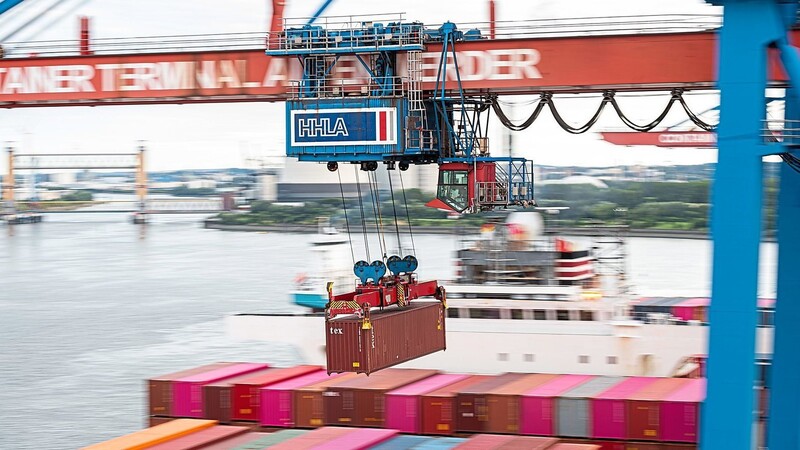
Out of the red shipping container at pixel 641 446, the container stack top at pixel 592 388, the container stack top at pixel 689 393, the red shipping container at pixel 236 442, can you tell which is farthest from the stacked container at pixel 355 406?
the container stack top at pixel 689 393

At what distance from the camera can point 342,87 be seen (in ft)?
59.7

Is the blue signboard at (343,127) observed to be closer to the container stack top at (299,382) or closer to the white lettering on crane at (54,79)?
the white lettering on crane at (54,79)

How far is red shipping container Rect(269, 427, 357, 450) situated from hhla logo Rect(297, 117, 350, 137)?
22.1 feet

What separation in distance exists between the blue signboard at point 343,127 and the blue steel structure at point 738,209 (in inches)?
222

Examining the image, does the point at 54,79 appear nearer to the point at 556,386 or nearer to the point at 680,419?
the point at 556,386

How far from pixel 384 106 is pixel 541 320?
17.2 m

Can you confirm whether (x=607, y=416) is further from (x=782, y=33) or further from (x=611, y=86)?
(x=782, y=33)

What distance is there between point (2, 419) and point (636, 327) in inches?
783

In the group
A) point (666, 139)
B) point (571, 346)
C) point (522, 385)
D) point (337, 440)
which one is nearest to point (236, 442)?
point (337, 440)

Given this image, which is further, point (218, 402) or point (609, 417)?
point (218, 402)

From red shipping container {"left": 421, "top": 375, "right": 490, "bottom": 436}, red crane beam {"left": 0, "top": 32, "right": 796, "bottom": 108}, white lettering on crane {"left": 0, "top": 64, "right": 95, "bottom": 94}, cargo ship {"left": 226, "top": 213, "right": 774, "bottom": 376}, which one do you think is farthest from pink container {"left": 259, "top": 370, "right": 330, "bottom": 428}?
white lettering on crane {"left": 0, "top": 64, "right": 95, "bottom": 94}

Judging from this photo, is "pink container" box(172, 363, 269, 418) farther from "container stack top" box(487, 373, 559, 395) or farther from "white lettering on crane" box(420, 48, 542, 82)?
"white lettering on crane" box(420, 48, 542, 82)

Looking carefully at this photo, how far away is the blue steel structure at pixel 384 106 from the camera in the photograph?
17.8 meters

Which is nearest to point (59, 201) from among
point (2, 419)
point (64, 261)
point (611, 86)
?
point (64, 261)
